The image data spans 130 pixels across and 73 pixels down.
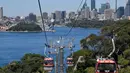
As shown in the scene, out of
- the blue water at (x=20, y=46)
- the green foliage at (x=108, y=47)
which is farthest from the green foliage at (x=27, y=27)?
the green foliage at (x=108, y=47)

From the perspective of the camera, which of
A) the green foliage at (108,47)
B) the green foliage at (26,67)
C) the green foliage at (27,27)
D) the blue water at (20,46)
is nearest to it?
the green foliage at (108,47)

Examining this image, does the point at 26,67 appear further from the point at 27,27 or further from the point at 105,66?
the point at 27,27

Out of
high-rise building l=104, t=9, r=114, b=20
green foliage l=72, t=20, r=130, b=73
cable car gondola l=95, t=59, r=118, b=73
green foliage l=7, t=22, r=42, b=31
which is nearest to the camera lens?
cable car gondola l=95, t=59, r=118, b=73

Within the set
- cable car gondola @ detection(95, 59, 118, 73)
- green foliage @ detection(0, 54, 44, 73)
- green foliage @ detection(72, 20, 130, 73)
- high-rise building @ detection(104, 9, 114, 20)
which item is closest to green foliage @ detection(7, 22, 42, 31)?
high-rise building @ detection(104, 9, 114, 20)

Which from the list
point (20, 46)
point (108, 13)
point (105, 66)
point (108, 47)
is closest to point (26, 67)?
point (108, 47)

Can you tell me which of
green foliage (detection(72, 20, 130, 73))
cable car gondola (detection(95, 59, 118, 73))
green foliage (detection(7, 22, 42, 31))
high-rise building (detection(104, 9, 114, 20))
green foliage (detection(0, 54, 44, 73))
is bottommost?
green foliage (detection(7, 22, 42, 31))

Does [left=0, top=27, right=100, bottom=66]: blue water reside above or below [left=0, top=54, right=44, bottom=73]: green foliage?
below

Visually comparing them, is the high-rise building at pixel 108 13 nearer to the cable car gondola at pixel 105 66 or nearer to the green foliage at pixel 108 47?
the green foliage at pixel 108 47

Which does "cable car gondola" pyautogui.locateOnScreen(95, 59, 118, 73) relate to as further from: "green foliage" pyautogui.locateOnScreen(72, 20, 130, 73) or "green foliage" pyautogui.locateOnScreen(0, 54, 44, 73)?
"green foliage" pyautogui.locateOnScreen(0, 54, 44, 73)

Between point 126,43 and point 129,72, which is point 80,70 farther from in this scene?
point 126,43

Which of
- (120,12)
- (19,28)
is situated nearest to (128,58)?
(120,12)

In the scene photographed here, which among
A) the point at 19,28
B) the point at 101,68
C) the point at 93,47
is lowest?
the point at 19,28
